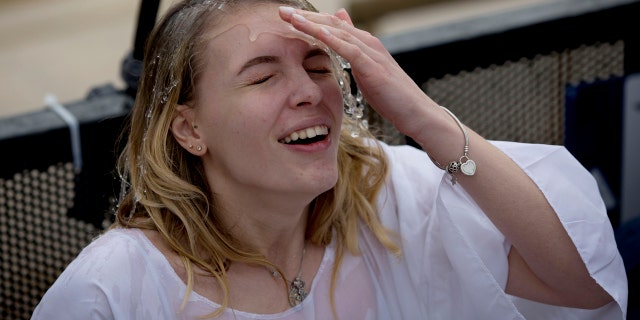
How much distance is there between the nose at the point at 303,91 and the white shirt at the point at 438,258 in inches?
15.5

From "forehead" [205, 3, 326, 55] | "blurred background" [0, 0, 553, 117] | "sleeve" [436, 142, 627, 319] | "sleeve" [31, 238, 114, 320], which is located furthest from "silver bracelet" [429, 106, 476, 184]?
"blurred background" [0, 0, 553, 117]

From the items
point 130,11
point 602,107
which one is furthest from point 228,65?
point 130,11

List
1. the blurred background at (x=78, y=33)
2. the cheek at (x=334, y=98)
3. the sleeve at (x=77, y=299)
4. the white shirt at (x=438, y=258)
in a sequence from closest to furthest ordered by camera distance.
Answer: the sleeve at (x=77, y=299), the cheek at (x=334, y=98), the white shirt at (x=438, y=258), the blurred background at (x=78, y=33)

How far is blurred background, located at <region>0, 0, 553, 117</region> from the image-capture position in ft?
20.1

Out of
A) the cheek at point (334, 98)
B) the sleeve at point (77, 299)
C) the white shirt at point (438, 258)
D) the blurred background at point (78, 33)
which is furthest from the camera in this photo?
the blurred background at point (78, 33)

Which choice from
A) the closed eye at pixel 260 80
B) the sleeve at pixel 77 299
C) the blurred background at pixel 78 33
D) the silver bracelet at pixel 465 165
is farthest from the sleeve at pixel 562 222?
the blurred background at pixel 78 33

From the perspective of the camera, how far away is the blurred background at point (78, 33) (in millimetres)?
6133

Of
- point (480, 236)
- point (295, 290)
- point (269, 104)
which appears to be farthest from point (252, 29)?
point (480, 236)

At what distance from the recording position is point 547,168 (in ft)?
7.34

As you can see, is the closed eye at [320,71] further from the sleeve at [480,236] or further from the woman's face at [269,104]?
the sleeve at [480,236]

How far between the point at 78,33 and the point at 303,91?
576cm

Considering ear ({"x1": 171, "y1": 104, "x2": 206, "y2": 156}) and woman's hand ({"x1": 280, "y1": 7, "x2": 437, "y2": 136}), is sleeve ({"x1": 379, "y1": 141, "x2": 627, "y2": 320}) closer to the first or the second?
woman's hand ({"x1": 280, "y1": 7, "x2": 437, "y2": 136})

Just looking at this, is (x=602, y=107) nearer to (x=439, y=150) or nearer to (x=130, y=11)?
(x=439, y=150)

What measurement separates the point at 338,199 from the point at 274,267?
23cm
